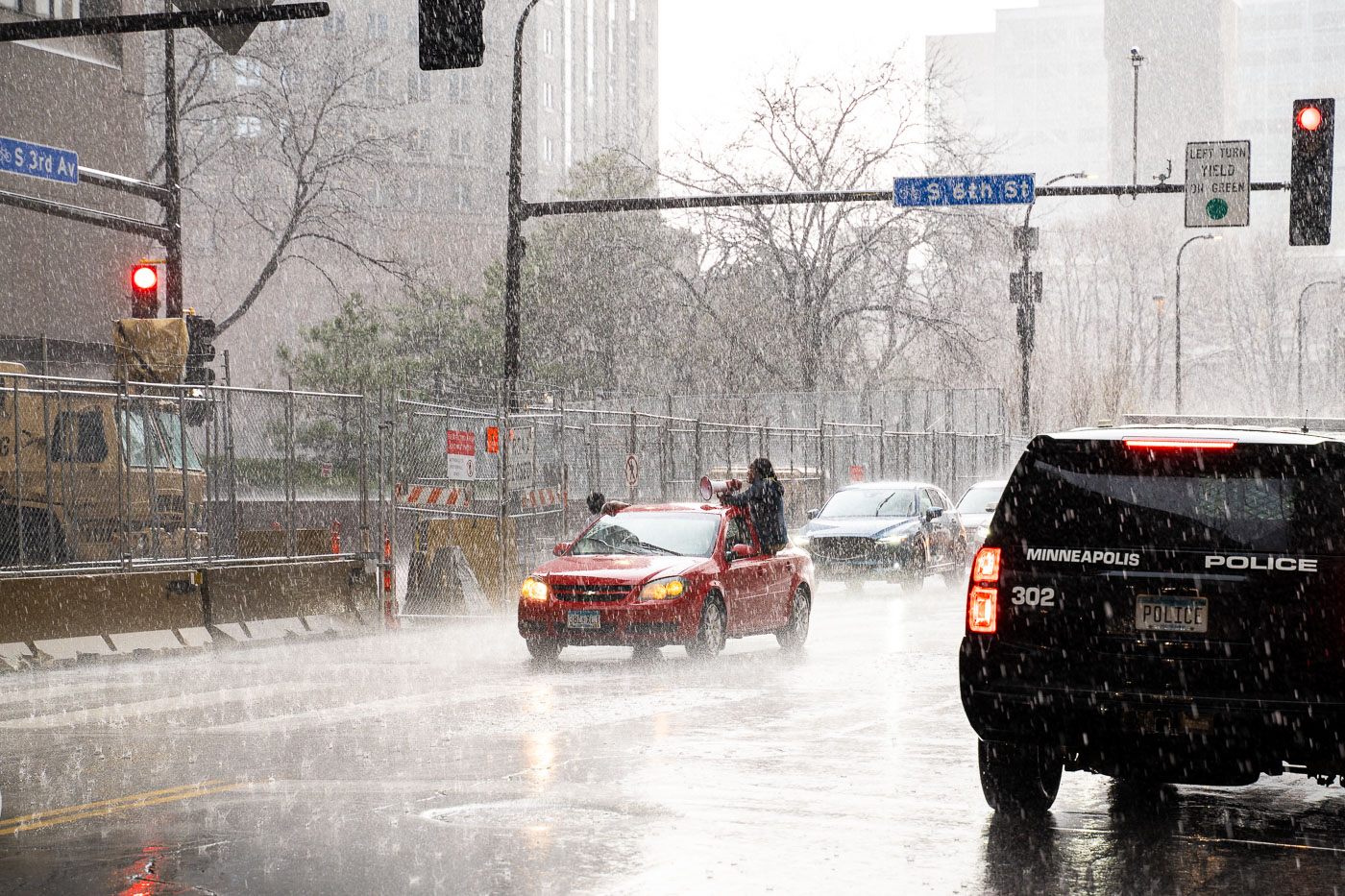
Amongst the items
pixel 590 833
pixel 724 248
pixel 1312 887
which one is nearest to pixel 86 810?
pixel 590 833

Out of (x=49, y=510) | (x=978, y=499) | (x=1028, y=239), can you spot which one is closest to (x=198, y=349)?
(x=49, y=510)

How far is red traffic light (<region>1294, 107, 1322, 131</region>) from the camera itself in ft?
67.4

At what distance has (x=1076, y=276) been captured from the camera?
98.1 meters

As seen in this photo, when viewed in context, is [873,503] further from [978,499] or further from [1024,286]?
[1024,286]

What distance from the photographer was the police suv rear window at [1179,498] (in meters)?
7.40

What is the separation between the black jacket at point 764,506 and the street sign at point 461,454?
5.24 metres

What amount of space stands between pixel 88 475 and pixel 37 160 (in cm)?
351

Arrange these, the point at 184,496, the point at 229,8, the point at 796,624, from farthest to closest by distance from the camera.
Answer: the point at 184,496 → the point at 796,624 → the point at 229,8

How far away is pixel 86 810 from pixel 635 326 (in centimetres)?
4881

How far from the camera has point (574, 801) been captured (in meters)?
8.92

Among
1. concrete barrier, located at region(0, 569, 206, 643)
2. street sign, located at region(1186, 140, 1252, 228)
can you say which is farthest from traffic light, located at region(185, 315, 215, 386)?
street sign, located at region(1186, 140, 1252, 228)

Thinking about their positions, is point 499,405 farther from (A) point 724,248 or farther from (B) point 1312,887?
(A) point 724,248

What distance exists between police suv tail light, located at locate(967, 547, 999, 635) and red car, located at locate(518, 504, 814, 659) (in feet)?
28.0

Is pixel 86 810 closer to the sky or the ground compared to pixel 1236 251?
closer to the ground
